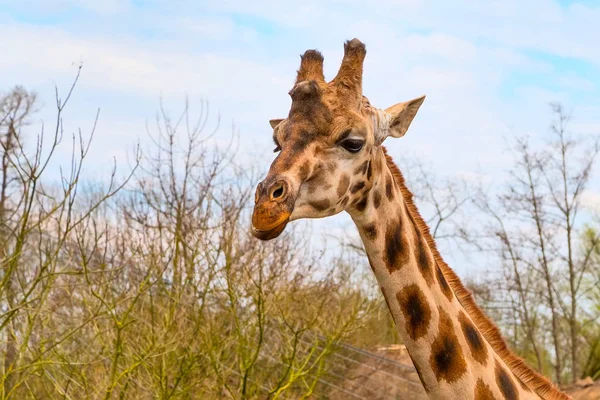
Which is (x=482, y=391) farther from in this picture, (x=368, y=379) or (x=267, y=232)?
(x=368, y=379)

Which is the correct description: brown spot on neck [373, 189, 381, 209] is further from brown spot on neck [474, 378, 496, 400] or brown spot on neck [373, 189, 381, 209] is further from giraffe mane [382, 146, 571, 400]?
brown spot on neck [474, 378, 496, 400]

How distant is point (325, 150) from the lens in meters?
4.81

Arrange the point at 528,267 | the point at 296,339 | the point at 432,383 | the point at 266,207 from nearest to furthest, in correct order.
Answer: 1. the point at 266,207
2. the point at 432,383
3. the point at 296,339
4. the point at 528,267

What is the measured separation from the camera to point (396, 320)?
16.5ft

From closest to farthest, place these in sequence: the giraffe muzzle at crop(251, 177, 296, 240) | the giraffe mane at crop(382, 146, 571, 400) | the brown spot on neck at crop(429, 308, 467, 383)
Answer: the giraffe muzzle at crop(251, 177, 296, 240) < the brown spot on neck at crop(429, 308, 467, 383) < the giraffe mane at crop(382, 146, 571, 400)

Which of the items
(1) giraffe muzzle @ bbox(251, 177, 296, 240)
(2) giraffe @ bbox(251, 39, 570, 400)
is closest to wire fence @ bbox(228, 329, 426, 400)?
(2) giraffe @ bbox(251, 39, 570, 400)

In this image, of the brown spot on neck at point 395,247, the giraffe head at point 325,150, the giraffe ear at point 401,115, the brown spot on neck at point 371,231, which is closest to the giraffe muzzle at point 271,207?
the giraffe head at point 325,150

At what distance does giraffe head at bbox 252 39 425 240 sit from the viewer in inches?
175

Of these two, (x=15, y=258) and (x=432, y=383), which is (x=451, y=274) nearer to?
(x=432, y=383)

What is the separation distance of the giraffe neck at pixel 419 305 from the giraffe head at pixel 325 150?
6.0 inches

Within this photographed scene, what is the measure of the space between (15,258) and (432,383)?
11.7 feet

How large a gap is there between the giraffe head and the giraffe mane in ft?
1.33

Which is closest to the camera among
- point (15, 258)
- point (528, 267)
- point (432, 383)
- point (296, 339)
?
point (432, 383)

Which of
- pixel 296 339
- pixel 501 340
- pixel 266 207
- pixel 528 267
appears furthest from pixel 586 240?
pixel 266 207
